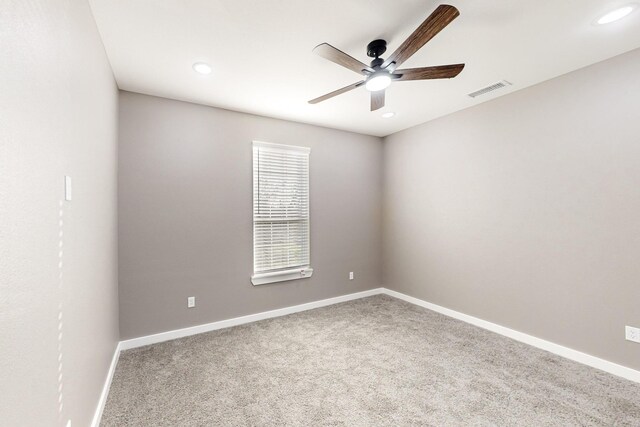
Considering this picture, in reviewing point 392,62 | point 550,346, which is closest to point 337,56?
point 392,62

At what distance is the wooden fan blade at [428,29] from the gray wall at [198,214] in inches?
88.6

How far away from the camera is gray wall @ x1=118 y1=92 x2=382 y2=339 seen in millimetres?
2947

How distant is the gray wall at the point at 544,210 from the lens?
2.40m

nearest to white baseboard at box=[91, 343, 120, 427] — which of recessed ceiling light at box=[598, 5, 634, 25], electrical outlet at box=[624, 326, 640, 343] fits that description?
electrical outlet at box=[624, 326, 640, 343]

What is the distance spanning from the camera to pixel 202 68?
252cm

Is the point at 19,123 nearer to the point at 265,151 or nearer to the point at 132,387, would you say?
the point at 132,387

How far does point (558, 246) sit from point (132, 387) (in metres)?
4.01

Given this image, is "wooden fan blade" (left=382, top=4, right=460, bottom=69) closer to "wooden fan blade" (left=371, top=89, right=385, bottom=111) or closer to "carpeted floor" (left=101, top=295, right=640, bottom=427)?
"wooden fan blade" (left=371, top=89, right=385, bottom=111)

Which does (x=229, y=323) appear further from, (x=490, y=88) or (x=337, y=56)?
(x=490, y=88)

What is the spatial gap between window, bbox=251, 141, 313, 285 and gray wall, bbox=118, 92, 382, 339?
10cm

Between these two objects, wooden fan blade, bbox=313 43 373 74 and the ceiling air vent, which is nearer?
wooden fan blade, bbox=313 43 373 74

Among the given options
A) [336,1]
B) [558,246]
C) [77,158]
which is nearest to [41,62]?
[77,158]

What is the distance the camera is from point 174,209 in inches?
124

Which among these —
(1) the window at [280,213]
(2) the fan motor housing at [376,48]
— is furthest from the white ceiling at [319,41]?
(1) the window at [280,213]
